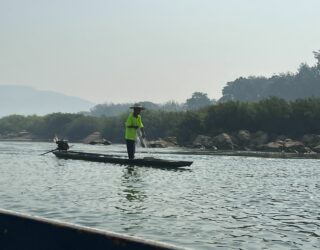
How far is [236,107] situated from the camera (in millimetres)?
81062

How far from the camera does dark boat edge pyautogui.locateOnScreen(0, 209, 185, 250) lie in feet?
12.1

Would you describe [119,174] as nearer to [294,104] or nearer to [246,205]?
[246,205]

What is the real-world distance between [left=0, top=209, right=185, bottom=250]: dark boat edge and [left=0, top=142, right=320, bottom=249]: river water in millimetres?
4392

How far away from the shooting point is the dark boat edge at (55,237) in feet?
12.1

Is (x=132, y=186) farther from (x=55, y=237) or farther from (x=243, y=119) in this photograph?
(x=243, y=119)

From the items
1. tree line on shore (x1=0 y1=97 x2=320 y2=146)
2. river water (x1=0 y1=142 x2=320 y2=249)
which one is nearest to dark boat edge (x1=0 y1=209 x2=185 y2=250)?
river water (x1=0 y1=142 x2=320 y2=249)

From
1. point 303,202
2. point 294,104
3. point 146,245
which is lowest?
point 303,202

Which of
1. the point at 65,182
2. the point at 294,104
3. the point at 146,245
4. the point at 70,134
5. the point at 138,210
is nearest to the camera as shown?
the point at 146,245

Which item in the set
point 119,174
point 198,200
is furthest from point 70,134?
point 198,200

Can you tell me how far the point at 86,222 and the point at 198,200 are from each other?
15.3ft

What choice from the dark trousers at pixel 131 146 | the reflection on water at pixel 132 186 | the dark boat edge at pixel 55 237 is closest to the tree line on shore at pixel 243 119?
the dark trousers at pixel 131 146

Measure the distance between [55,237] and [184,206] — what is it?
28.5 feet

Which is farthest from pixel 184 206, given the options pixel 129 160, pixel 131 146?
pixel 131 146

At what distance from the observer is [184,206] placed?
41.3 feet
